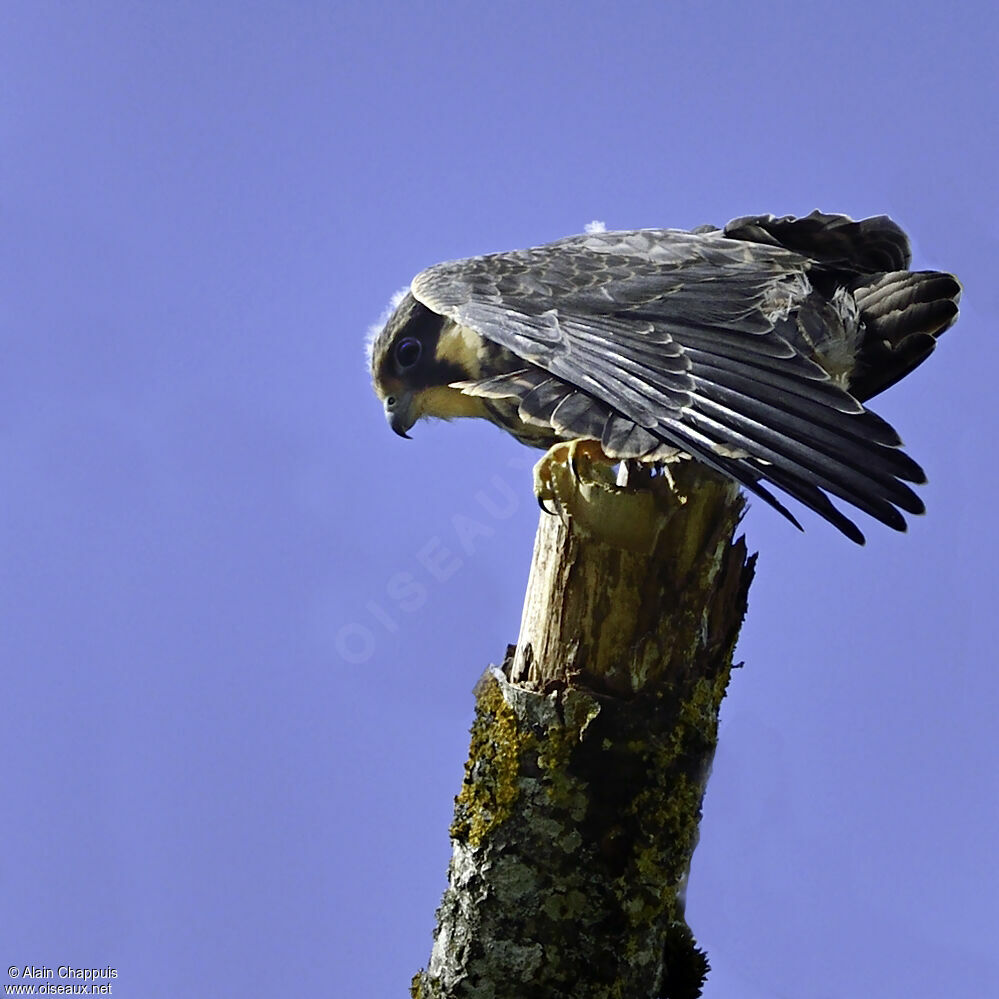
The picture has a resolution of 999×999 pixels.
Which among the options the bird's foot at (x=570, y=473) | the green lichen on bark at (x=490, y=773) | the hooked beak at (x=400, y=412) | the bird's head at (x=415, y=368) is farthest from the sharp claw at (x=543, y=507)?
the hooked beak at (x=400, y=412)

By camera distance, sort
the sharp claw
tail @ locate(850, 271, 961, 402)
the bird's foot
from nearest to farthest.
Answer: the bird's foot → the sharp claw → tail @ locate(850, 271, 961, 402)

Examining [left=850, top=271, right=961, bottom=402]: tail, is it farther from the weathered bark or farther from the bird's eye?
the bird's eye

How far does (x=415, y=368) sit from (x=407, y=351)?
7cm

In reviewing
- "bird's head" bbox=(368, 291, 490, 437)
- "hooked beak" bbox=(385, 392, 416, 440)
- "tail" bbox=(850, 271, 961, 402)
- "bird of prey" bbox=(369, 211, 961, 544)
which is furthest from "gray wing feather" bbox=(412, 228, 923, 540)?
"hooked beak" bbox=(385, 392, 416, 440)

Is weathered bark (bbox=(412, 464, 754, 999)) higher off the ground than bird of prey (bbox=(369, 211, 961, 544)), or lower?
lower

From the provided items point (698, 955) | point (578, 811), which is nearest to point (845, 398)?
point (578, 811)

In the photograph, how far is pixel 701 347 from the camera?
339cm

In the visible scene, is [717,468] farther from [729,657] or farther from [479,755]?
[479,755]

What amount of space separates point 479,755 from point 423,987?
640 mm

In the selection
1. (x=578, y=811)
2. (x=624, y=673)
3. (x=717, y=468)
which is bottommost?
(x=578, y=811)

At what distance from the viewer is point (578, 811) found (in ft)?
10.0

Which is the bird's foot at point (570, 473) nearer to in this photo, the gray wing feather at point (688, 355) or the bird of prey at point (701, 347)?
the bird of prey at point (701, 347)

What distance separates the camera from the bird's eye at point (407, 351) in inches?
185

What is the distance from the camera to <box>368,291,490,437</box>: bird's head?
4.63 meters
